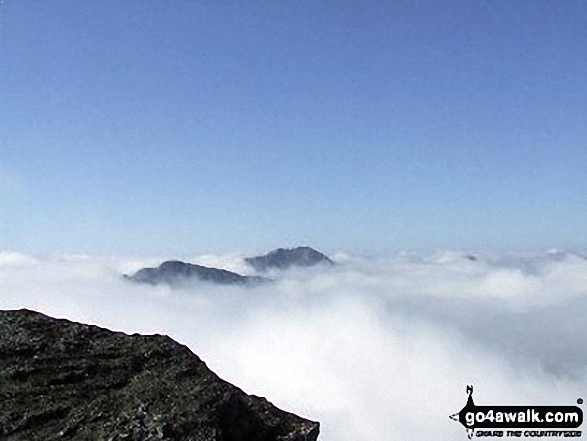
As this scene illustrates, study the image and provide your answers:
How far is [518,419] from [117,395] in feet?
81.1

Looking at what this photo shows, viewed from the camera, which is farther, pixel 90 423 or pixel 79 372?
pixel 79 372

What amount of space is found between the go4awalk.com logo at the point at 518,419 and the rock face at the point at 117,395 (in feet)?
51.6

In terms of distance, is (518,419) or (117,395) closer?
(117,395)

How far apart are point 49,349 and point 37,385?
2717 mm

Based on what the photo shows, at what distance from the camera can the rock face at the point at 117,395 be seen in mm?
22109

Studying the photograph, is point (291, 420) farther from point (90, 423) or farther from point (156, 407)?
point (90, 423)

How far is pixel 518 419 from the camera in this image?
120ft

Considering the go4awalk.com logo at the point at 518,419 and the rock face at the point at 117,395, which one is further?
the go4awalk.com logo at the point at 518,419

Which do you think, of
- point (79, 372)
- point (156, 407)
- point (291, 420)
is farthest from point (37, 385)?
point (291, 420)

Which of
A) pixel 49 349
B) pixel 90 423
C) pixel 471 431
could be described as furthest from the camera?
pixel 471 431

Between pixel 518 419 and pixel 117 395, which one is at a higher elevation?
pixel 518 419

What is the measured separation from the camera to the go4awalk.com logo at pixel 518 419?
36219 millimetres

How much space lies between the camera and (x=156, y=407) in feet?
74.7

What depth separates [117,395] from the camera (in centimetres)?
2403
